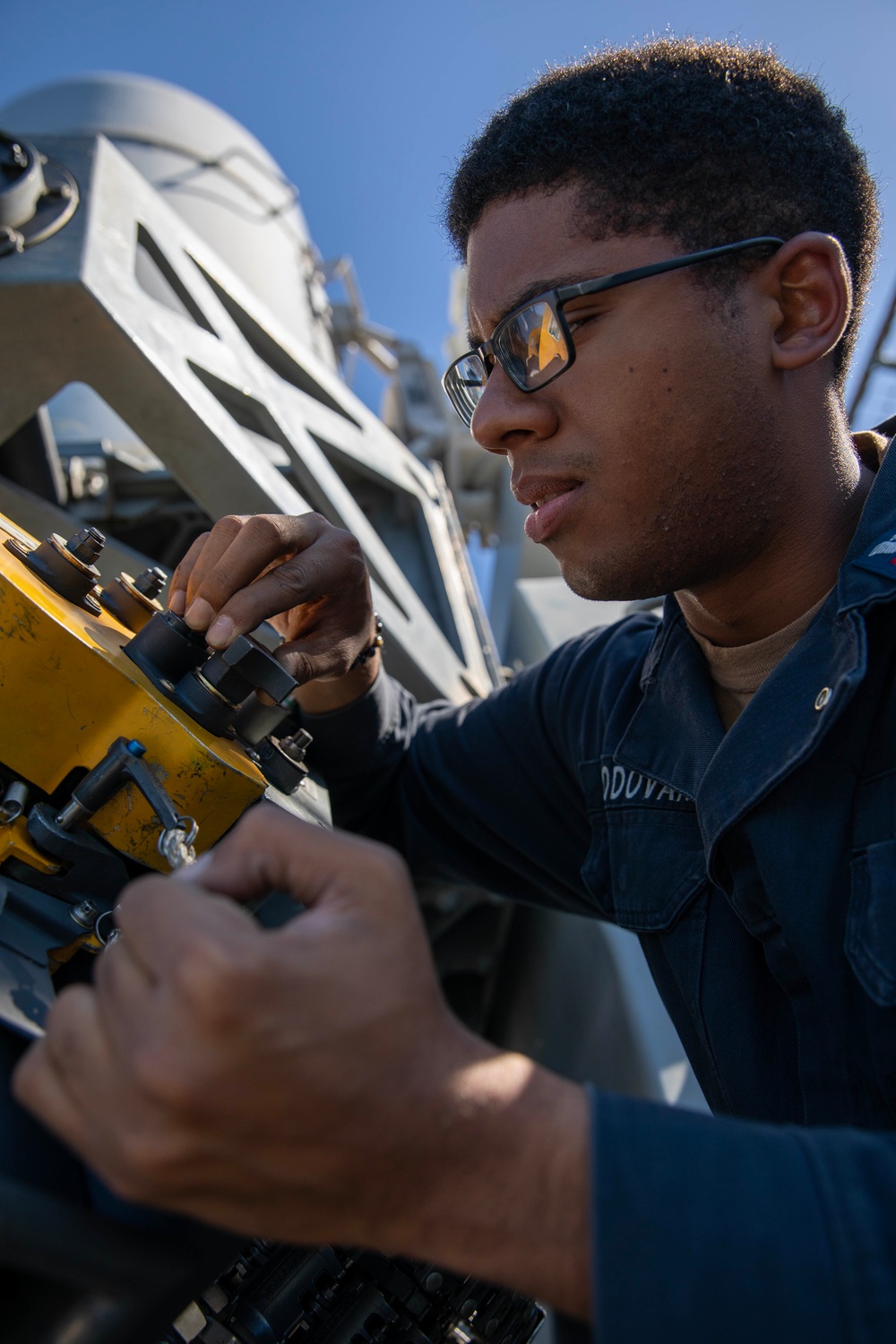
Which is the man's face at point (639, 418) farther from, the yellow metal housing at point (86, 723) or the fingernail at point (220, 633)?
the yellow metal housing at point (86, 723)

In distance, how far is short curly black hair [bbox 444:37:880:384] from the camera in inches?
53.7

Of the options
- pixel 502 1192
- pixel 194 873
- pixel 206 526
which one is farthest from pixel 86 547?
pixel 206 526

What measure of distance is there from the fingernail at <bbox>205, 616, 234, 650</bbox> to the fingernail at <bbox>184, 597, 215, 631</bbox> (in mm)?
22

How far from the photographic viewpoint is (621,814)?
152 cm

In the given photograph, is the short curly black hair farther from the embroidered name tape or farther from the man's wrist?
the man's wrist

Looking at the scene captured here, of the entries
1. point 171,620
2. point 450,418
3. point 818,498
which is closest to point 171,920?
point 171,620

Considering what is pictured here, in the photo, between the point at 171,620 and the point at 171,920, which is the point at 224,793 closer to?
the point at 171,620

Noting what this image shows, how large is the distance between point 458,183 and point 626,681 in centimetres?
91

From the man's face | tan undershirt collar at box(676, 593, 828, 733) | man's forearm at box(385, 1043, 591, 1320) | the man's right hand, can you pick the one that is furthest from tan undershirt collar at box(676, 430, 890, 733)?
man's forearm at box(385, 1043, 591, 1320)

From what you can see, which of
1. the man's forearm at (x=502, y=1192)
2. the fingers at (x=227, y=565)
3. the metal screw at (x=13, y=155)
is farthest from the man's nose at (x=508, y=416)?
the metal screw at (x=13, y=155)

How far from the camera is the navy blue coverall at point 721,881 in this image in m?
0.63

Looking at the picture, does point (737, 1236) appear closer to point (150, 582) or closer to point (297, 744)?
point (297, 744)

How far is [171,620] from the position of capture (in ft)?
4.12

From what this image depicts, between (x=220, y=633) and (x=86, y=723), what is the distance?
0.80 feet
